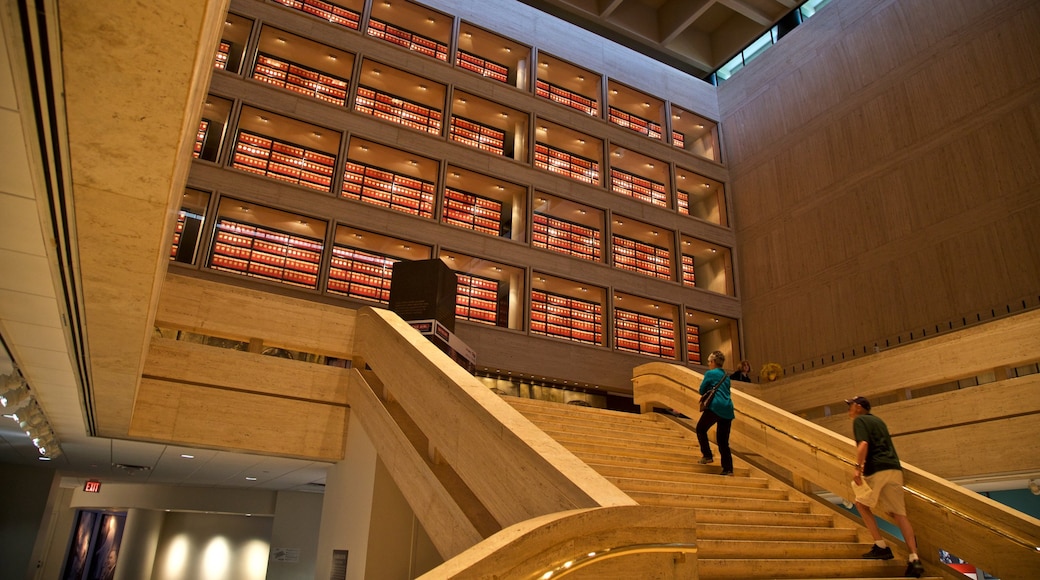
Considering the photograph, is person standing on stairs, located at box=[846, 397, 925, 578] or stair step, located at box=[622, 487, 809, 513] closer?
person standing on stairs, located at box=[846, 397, 925, 578]

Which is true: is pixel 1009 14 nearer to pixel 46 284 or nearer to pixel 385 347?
pixel 385 347

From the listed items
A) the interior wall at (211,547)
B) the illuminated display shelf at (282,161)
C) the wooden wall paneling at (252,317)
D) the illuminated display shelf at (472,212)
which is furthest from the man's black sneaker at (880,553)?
the interior wall at (211,547)

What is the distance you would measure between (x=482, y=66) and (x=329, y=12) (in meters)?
3.69

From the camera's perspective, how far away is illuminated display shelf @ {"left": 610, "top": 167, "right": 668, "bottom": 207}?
52.8ft

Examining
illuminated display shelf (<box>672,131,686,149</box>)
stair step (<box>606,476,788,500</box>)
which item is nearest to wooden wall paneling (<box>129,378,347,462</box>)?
stair step (<box>606,476,788,500</box>)

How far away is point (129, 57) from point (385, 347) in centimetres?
428

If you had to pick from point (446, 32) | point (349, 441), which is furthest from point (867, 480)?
point (446, 32)

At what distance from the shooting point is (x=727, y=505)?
16.1 feet

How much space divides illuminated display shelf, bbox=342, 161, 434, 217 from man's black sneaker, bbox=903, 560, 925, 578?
34.9ft

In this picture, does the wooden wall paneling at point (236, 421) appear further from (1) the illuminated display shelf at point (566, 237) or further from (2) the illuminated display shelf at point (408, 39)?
(2) the illuminated display shelf at point (408, 39)

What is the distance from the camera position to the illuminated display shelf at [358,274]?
12180mm

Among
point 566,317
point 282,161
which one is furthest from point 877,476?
point 282,161

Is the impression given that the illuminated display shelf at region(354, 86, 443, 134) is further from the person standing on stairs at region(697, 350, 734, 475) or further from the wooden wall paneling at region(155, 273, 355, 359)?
the person standing on stairs at region(697, 350, 734, 475)

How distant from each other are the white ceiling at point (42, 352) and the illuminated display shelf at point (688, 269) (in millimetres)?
10677
